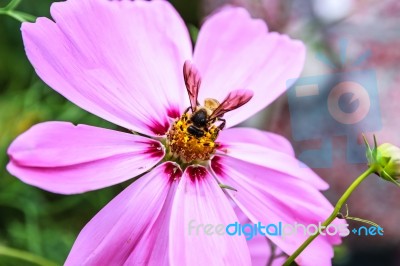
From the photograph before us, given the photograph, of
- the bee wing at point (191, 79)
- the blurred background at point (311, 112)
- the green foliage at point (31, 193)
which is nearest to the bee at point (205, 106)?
the bee wing at point (191, 79)

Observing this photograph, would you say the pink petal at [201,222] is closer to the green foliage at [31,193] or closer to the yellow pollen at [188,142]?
the yellow pollen at [188,142]

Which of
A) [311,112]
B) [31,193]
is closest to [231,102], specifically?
[311,112]

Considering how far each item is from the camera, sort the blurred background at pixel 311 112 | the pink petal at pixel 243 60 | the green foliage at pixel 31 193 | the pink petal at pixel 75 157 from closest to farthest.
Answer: the pink petal at pixel 75 157 → the pink petal at pixel 243 60 → the blurred background at pixel 311 112 → the green foliage at pixel 31 193

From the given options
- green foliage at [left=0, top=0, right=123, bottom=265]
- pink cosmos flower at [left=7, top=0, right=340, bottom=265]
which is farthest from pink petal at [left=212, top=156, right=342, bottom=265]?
green foliage at [left=0, top=0, right=123, bottom=265]

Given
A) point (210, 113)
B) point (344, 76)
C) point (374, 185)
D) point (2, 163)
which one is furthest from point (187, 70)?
point (374, 185)

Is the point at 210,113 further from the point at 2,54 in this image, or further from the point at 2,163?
the point at 2,54

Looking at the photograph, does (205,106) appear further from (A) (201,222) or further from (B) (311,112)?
(B) (311,112)

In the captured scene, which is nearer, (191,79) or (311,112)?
(191,79)
